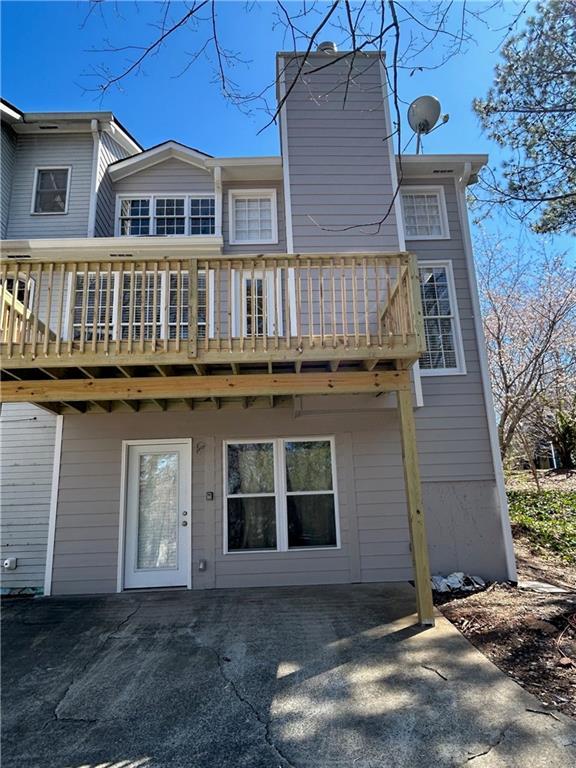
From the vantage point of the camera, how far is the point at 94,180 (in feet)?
24.0

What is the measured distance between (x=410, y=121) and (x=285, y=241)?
253cm

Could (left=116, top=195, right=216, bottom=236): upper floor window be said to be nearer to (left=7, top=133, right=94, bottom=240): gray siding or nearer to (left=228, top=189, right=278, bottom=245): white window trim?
(left=228, top=189, right=278, bottom=245): white window trim

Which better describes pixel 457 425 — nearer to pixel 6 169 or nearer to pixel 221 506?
pixel 221 506

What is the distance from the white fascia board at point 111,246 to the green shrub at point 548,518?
7.77 m

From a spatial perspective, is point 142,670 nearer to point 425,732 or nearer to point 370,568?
point 425,732

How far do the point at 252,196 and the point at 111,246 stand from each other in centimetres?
253

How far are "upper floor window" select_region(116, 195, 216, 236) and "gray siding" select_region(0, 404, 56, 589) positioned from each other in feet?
11.7

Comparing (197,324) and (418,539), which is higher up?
(197,324)

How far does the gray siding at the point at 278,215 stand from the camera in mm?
7043

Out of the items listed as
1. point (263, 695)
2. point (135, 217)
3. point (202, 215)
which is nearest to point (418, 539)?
point (263, 695)

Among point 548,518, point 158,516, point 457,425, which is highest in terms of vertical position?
point 457,425

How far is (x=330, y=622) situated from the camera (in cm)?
448

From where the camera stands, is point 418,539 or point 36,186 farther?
point 36,186

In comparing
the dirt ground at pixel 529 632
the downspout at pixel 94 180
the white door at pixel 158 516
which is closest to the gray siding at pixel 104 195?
the downspout at pixel 94 180
